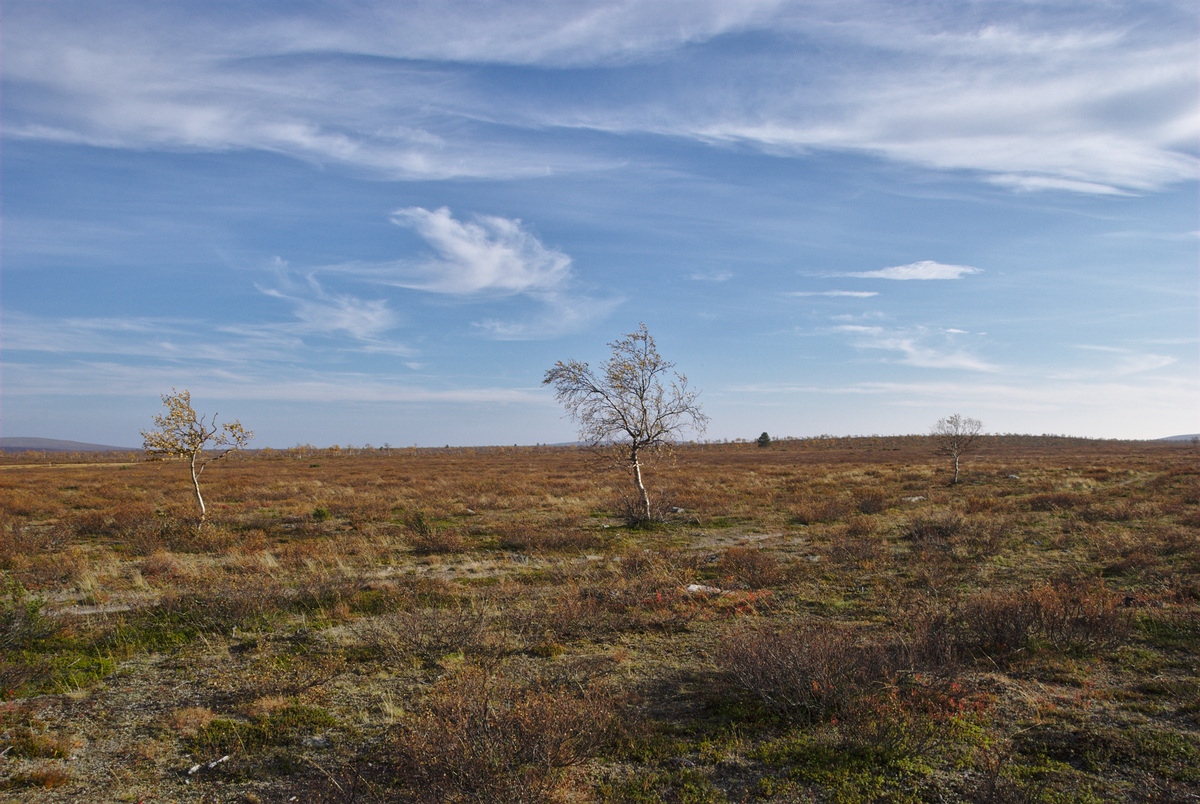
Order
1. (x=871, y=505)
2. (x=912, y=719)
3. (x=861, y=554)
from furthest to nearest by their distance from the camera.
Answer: (x=871, y=505)
(x=861, y=554)
(x=912, y=719)

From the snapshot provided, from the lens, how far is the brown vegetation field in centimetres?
471

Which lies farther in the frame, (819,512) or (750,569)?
(819,512)

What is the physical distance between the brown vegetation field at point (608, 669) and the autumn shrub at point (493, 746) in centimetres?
2

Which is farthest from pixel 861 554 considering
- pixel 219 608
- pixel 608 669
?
pixel 219 608

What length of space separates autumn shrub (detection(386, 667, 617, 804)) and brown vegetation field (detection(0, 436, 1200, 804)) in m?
0.02

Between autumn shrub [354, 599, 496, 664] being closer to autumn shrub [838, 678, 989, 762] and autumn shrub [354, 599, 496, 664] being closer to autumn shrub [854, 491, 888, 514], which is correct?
autumn shrub [838, 678, 989, 762]

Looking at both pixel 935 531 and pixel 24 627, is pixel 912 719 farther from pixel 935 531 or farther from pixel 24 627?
pixel 935 531

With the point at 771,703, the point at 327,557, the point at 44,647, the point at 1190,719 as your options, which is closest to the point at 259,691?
the point at 44,647

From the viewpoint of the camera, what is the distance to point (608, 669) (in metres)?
7.14

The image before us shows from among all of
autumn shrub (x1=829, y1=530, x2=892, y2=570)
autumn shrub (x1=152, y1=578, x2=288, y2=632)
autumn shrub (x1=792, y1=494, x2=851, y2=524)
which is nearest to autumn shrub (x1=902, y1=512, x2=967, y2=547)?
autumn shrub (x1=829, y1=530, x2=892, y2=570)

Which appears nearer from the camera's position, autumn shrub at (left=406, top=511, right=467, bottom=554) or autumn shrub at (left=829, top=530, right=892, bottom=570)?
autumn shrub at (left=829, top=530, right=892, bottom=570)

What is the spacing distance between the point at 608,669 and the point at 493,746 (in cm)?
292

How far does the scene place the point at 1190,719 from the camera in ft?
18.3

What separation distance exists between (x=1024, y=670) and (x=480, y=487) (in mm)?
29045
